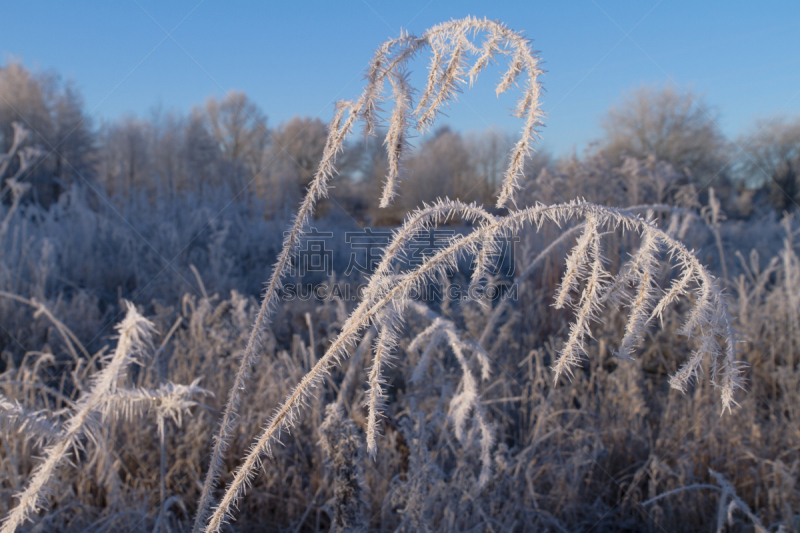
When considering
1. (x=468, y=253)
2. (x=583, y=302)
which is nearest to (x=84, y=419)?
(x=468, y=253)

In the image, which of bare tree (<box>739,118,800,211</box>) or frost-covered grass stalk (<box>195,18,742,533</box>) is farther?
bare tree (<box>739,118,800,211</box>)

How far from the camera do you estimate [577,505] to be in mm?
1460

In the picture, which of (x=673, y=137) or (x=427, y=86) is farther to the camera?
(x=673, y=137)

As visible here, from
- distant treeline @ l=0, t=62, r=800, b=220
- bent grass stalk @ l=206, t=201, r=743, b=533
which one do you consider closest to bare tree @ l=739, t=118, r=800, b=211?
distant treeline @ l=0, t=62, r=800, b=220

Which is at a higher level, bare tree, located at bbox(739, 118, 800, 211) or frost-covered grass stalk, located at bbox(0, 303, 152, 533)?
bare tree, located at bbox(739, 118, 800, 211)

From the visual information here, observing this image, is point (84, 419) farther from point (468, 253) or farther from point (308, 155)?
point (308, 155)

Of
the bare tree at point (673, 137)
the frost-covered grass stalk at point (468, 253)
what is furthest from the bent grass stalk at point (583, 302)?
the bare tree at point (673, 137)

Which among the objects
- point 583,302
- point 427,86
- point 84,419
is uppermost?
point 427,86

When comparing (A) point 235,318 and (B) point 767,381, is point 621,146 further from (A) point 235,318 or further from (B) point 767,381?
(A) point 235,318

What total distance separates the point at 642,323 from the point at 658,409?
194 cm

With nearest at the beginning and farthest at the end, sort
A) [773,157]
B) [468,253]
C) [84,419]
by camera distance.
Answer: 1. [468,253]
2. [84,419]
3. [773,157]

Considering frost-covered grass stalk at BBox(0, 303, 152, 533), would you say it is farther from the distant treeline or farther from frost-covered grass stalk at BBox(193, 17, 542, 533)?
the distant treeline

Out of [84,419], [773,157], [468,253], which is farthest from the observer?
[773,157]

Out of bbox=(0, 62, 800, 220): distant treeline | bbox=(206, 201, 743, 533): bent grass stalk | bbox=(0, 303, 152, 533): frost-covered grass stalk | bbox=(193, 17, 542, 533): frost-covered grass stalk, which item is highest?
bbox=(0, 62, 800, 220): distant treeline
